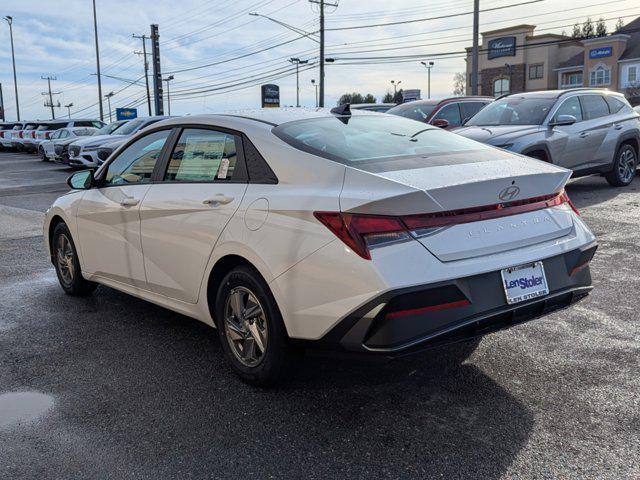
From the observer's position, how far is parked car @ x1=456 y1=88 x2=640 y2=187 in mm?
9781

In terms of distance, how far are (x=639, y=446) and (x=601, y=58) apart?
199 feet

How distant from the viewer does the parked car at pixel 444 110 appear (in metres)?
13.4

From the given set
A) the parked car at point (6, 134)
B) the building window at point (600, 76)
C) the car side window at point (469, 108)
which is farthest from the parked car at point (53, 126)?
the building window at point (600, 76)

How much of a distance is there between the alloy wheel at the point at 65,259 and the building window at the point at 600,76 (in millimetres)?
58504

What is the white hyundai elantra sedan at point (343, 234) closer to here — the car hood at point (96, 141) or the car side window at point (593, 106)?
the car side window at point (593, 106)

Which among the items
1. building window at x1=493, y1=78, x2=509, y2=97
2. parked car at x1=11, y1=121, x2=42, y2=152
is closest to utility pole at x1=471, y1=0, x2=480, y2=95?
parked car at x1=11, y1=121, x2=42, y2=152

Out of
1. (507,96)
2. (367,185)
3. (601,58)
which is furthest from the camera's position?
(601,58)

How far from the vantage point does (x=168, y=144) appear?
4.59 meters

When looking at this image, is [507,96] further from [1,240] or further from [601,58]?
[601,58]

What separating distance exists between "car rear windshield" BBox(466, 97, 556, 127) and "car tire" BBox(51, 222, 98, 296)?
287 inches

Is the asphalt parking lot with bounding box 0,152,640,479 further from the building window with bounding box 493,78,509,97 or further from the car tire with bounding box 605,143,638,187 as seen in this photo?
the building window with bounding box 493,78,509,97

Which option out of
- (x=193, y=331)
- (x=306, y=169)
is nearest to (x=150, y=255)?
(x=193, y=331)

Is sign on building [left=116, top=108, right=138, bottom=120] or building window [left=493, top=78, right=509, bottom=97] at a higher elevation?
building window [left=493, top=78, right=509, bottom=97]

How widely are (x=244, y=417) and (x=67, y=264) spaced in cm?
323
